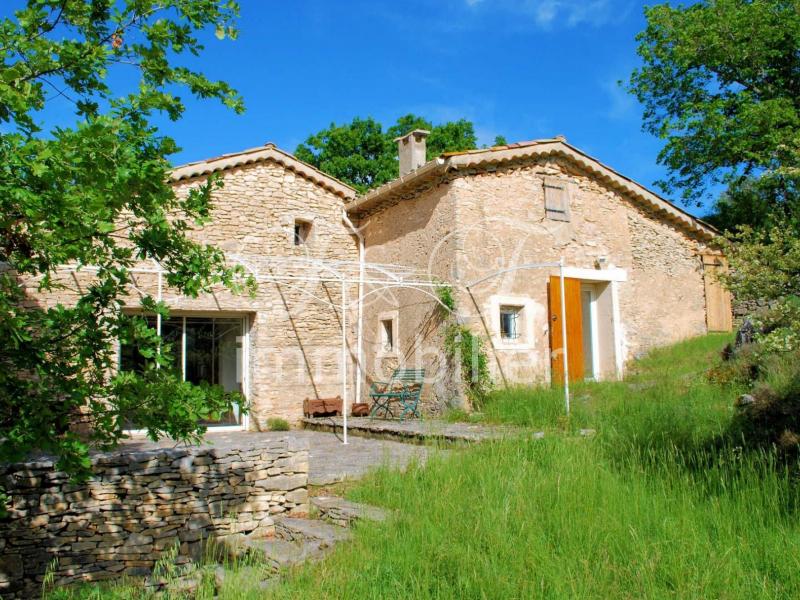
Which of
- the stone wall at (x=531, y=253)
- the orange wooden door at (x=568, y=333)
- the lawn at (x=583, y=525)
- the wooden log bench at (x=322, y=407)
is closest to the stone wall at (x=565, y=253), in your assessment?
the stone wall at (x=531, y=253)

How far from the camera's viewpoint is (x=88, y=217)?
261 centimetres

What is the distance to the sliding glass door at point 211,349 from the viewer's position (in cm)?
1117

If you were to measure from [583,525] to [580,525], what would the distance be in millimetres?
23

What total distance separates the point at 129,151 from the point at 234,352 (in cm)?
916

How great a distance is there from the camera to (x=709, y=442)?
5840 millimetres

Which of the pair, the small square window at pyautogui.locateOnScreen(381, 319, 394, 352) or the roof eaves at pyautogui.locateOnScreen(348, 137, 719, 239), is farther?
the small square window at pyautogui.locateOnScreen(381, 319, 394, 352)

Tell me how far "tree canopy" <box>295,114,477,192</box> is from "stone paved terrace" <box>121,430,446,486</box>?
44.9 ft

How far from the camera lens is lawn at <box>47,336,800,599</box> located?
138 inches

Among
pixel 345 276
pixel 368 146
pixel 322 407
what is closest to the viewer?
pixel 322 407

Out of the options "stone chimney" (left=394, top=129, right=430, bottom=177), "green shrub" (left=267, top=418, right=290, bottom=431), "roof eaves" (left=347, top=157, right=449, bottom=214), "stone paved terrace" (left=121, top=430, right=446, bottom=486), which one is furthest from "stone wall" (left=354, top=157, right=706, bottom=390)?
"stone paved terrace" (left=121, top=430, right=446, bottom=486)

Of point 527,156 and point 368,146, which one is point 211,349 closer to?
point 527,156

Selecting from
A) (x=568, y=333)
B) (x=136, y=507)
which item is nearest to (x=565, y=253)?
(x=568, y=333)

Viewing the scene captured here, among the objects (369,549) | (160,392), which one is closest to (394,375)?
(369,549)

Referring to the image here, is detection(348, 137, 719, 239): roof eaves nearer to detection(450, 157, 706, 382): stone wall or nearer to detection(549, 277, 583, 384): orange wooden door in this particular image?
detection(450, 157, 706, 382): stone wall
